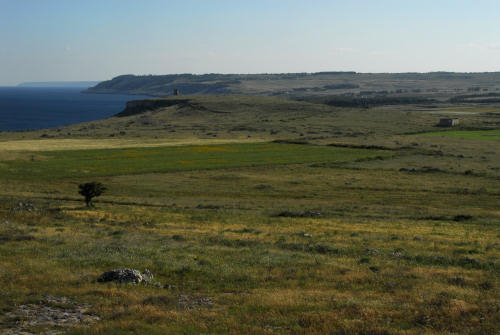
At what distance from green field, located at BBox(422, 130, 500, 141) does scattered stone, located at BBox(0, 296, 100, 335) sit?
375 feet

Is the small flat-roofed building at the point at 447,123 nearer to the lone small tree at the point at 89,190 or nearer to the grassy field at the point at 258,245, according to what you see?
the grassy field at the point at 258,245

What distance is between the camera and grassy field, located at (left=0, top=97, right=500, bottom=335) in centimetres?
1491

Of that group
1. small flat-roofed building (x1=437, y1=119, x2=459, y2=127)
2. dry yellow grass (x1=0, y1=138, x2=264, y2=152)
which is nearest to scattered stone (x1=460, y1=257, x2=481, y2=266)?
dry yellow grass (x1=0, y1=138, x2=264, y2=152)

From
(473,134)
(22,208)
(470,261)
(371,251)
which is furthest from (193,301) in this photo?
(473,134)

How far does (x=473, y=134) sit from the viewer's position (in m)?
126

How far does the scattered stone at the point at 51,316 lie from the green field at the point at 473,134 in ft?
375

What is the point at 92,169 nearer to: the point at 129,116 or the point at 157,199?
the point at 157,199

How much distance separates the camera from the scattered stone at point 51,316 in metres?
13.8

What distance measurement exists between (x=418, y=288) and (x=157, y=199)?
36.8 m

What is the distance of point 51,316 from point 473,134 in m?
127

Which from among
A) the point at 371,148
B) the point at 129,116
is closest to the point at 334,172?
the point at 371,148

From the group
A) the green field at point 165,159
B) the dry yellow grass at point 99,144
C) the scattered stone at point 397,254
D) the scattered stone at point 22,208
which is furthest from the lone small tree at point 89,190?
the dry yellow grass at point 99,144

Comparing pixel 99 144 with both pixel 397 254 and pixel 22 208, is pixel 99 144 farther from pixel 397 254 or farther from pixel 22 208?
pixel 397 254

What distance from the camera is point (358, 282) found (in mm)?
19172
